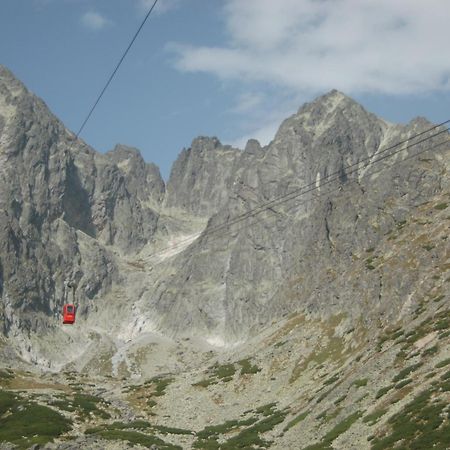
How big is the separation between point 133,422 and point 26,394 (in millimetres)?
24262

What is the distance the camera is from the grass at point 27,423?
77.8m

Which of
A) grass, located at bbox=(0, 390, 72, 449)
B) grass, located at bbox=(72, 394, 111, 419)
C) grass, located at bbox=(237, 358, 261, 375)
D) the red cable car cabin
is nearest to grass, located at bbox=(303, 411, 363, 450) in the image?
the red cable car cabin

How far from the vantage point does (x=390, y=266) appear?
116m

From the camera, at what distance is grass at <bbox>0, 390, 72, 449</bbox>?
77750 millimetres

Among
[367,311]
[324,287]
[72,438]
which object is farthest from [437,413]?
[324,287]

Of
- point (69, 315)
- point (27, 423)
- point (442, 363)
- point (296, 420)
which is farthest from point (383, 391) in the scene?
point (27, 423)

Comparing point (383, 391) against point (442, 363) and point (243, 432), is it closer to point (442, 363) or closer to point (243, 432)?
point (442, 363)

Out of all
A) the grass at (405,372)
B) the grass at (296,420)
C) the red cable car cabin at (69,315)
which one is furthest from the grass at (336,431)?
the red cable car cabin at (69,315)

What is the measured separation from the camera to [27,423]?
8694 centimetres

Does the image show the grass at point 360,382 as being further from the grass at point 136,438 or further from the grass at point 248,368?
the grass at point 248,368

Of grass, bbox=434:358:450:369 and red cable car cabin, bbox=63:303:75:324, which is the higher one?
red cable car cabin, bbox=63:303:75:324

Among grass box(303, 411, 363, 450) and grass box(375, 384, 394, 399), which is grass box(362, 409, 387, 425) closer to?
grass box(303, 411, 363, 450)

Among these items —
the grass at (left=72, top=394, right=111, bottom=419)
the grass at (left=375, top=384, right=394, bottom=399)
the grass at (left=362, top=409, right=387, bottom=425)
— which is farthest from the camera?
the grass at (left=72, top=394, right=111, bottom=419)

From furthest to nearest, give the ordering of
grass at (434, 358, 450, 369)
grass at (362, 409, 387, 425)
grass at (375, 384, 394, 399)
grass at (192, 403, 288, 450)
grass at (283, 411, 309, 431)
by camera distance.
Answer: grass at (192, 403, 288, 450) < grass at (283, 411, 309, 431) < grass at (375, 384, 394, 399) < grass at (434, 358, 450, 369) < grass at (362, 409, 387, 425)
